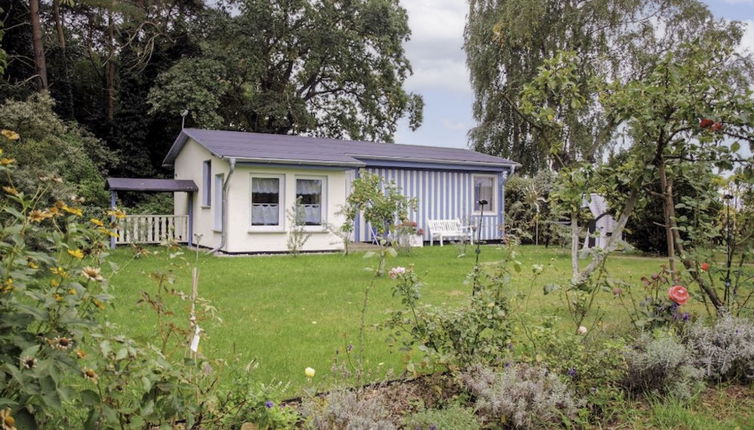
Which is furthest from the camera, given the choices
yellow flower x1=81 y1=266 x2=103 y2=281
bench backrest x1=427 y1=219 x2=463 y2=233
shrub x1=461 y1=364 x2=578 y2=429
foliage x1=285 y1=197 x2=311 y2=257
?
bench backrest x1=427 y1=219 x2=463 y2=233

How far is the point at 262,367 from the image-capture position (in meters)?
4.21

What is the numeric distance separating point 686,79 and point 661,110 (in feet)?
1.35

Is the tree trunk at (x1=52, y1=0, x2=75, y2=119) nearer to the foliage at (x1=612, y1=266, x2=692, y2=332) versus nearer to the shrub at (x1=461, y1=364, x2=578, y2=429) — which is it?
the foliage at (x1=612, y1=266, x2=692, y2=332)

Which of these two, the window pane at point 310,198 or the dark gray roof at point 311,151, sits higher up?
the dark gray roof at point 311,151

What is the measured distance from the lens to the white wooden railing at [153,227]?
1469cm

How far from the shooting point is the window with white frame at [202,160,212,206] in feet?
48.4

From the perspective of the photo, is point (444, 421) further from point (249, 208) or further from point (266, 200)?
point (266, 200)

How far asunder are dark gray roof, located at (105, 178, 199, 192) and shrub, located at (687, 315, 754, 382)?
13474 mm

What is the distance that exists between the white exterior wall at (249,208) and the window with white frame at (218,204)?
0.07m

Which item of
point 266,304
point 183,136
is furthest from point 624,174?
point 183,136

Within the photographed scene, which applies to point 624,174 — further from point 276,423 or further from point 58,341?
point 58,341

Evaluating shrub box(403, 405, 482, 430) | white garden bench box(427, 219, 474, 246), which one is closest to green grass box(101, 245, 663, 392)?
shrub box(403, 405, 482, 430)

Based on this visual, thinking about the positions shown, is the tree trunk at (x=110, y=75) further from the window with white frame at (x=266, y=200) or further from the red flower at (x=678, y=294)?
the red flower at (x=678, y=294)

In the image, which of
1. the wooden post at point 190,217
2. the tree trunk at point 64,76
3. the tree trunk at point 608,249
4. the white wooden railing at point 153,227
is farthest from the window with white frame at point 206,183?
the tree trunk at point 608,249
